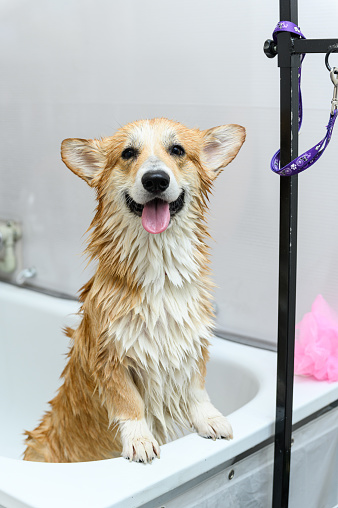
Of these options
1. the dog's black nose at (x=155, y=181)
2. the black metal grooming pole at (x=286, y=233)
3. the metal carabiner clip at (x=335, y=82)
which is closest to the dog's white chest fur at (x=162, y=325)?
the dog's black nose at (x=155, y=181)

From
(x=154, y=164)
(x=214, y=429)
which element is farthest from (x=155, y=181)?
(x=214, y=429)

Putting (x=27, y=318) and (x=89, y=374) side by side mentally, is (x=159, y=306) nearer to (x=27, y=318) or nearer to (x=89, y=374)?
(x=89, y=374)

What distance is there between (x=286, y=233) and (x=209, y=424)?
380mm

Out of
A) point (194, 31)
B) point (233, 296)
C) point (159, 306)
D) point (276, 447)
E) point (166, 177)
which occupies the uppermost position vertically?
point (194, 31)

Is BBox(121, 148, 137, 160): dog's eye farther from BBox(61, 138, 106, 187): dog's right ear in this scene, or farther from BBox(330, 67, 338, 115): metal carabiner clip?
BBox(330, 67, 338, 115): metal carabiner clip

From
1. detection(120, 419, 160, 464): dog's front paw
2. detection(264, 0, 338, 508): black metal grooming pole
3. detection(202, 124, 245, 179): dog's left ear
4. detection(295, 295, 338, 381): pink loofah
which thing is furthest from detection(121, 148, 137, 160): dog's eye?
detection(295, 295, 338, 381): pink loofah

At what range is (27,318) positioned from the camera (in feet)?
6.77

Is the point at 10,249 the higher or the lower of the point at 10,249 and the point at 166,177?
the lower

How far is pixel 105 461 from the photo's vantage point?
1.14 m

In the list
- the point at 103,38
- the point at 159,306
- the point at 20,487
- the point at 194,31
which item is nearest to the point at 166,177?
the point at 159,306

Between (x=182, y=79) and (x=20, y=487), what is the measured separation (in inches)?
41.4

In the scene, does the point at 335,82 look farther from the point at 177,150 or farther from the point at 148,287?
the point at 148,287

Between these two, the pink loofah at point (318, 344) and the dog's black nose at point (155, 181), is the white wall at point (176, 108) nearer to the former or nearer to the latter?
the pink loofah at point (318, 344)

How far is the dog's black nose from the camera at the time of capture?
1.04 meters
